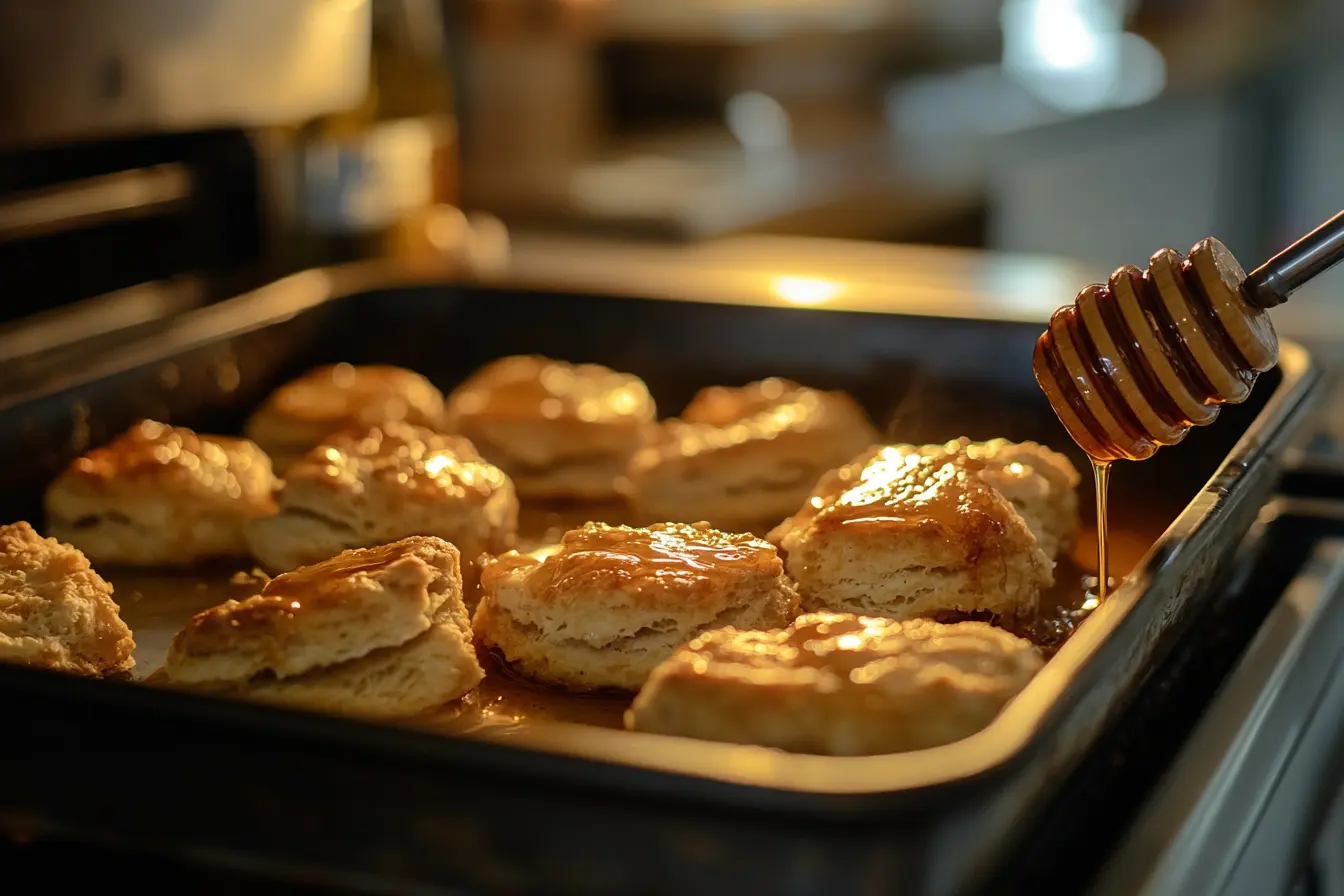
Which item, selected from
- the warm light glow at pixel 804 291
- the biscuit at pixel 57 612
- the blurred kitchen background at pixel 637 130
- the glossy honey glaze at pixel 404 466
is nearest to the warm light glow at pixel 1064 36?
the blurred kitchen background at pixel 637 130

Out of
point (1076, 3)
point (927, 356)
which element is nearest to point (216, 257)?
point (927, 356)

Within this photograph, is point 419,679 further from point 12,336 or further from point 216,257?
point 216,257

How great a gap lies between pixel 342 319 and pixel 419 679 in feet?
3.59

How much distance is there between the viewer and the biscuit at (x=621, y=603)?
132cm

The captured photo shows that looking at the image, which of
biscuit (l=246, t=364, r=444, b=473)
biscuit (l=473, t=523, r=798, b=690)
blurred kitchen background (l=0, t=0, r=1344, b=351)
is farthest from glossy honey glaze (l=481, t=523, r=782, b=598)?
blurred kitchen background (l=0, t=0, r=1344, b=351)

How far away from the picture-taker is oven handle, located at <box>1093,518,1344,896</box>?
40.5 inches

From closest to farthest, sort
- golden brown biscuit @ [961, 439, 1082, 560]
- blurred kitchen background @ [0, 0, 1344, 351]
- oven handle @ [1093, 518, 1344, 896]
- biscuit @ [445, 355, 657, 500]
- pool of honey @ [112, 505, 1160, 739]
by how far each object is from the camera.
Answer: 1. oven handle @ [1093, 518, 1344, 896]
2. pool of honey @ [112, 505, 1160, 739]
3. golden brown biscuit @ [961, 439, 1082, 560]
4. biscuit @ [445, 355, 657, 500]
5. blurred kitchen background @ [0, 0, 1344, 351]

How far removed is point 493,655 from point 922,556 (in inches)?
16.8

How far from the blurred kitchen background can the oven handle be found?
150 cm

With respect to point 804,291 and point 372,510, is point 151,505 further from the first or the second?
point 804,291

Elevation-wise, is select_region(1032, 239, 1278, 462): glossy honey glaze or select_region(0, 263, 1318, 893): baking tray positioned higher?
select_region(1032, 239, 1278, 462): glossy honey glaze

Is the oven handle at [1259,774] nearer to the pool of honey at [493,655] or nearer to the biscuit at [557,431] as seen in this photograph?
the pool of honey at [493,655]

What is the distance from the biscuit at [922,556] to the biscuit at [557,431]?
49 centimetres

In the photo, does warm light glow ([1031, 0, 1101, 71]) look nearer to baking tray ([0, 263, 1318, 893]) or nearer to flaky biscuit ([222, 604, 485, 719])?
baking tray ([0, 263, 1318, 893])
